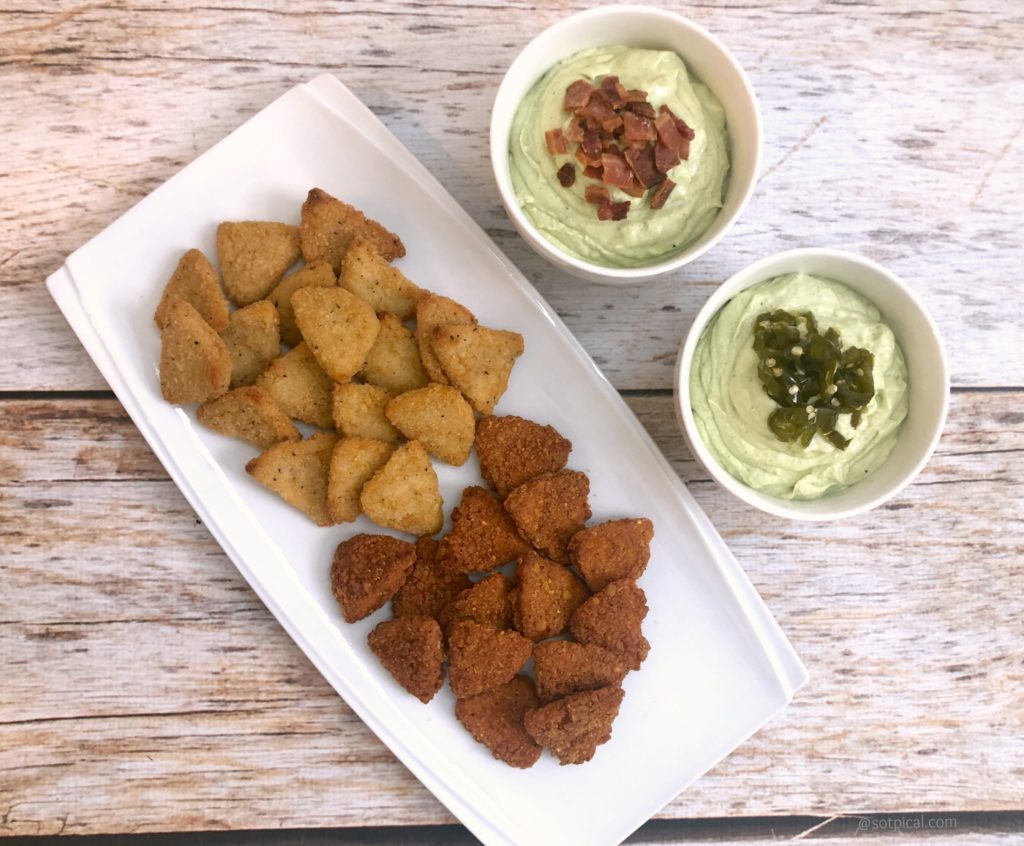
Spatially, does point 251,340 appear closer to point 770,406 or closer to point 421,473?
point 421,473

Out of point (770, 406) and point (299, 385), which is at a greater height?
point (770, 406)

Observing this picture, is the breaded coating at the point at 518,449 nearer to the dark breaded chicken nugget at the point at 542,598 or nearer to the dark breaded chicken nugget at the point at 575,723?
the dark breaded chicken nugget at the point at 542,598

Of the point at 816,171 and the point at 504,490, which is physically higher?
the point at 816,171

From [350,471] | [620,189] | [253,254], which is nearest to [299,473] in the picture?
[350,471]

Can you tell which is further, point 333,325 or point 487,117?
point 487,117

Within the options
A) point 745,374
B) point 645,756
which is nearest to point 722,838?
point 645,756

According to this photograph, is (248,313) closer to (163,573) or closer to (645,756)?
(163,573)
